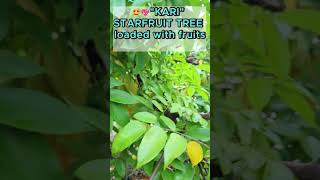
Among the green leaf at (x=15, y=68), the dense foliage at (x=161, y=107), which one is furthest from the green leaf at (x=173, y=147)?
the green leaf at (x=15, y=68)

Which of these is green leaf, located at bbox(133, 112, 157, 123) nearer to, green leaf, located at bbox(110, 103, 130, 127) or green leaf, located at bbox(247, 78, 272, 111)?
green leaf, located at bbox(110, 103, 130, 127)

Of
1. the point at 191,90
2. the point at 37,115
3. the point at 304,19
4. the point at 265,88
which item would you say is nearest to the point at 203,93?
the point at 191,90

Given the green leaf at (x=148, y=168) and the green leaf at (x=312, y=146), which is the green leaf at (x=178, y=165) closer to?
the green leaf at (x=148, y=168)

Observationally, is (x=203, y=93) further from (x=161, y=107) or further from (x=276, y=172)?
(x=276, y=172)

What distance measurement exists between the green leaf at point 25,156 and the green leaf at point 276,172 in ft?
1.56

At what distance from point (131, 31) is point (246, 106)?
29 cm

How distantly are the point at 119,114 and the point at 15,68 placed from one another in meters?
0.31

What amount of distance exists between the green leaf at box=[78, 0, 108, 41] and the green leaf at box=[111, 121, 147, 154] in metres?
0.22

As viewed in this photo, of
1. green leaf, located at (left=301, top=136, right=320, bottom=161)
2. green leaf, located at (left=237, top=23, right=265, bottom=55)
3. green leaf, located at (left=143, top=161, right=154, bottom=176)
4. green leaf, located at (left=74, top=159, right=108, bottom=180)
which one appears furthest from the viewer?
green leaf, located at (left=301, top=136, right=320, bottom=161)

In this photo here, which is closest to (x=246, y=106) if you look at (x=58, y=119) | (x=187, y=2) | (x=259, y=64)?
(x=259, y=64)

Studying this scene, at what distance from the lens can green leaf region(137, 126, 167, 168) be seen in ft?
2.74

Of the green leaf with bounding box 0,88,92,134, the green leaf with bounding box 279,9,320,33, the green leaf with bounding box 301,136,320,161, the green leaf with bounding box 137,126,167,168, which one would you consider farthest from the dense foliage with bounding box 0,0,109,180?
the green leaf with bounding box 301,136,320,161

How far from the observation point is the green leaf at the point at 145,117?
0.87 meters

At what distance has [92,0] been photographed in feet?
2.28
